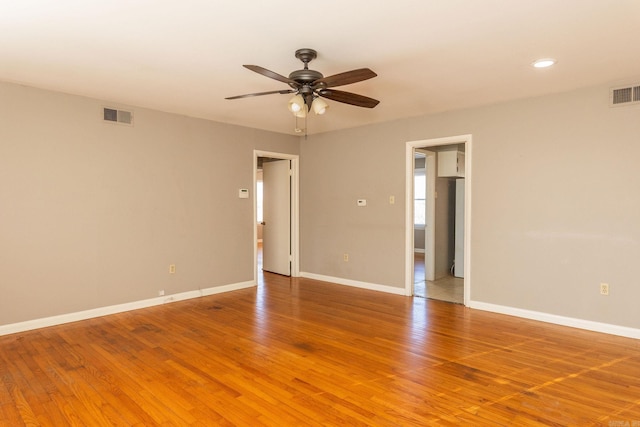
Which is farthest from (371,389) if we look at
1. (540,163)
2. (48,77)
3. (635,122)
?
(48,77)

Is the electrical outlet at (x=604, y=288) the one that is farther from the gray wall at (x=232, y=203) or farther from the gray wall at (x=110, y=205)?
the gray wall at (x=110, y=205)

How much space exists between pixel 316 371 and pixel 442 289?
3.30 metres

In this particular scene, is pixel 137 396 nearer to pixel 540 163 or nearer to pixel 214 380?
pixel 214 380

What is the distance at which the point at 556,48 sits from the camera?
2.80m

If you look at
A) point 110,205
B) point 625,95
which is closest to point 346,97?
point 625,95

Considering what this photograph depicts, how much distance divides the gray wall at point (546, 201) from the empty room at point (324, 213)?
0.02 meters

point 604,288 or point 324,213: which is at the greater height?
point 324,213

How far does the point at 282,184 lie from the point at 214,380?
427cm

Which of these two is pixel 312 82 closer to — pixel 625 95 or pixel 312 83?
pixel 312 83

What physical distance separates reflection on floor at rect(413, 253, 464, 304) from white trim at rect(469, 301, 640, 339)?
426mm

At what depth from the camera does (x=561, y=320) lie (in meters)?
3.94

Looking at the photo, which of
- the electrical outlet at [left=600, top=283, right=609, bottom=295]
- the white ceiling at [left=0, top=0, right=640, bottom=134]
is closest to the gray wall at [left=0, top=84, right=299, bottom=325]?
the white ceiling at [left=0, top=0, right=640, bottom=134]

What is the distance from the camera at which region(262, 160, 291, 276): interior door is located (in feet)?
21.5

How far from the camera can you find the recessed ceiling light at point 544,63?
304 centimetres
